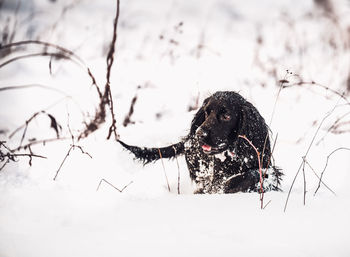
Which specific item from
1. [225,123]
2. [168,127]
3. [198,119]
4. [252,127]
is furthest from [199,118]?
[168,127]

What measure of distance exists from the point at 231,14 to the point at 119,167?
5029 mm

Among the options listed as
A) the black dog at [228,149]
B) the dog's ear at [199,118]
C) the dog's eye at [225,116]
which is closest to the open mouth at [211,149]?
Result: the black dog at [228,149]

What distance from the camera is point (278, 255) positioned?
1.05 m

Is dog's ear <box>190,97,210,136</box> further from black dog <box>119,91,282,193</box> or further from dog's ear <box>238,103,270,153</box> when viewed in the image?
dog's ear <box>238,103,270,153</box>

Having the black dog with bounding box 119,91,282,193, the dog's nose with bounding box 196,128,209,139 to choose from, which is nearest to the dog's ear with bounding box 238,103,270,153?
the black dog with bounding box 119,91,282,193

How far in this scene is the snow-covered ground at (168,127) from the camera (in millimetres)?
1138

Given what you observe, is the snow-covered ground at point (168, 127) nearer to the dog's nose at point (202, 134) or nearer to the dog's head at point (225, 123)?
the dog's head at point (225, 123)

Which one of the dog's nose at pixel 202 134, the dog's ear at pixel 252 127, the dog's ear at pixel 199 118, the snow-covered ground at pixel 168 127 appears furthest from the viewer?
the dog's ear at pixel 199 118

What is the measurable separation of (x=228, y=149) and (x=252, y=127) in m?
0.20

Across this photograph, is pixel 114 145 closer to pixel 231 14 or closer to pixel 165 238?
pixel 165 238

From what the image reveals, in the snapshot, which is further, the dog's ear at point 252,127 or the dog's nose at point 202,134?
the dog's ear at point 252,127

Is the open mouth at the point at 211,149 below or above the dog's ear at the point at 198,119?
below

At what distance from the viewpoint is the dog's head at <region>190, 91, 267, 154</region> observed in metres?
1.65

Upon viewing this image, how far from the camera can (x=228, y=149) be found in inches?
69.2
